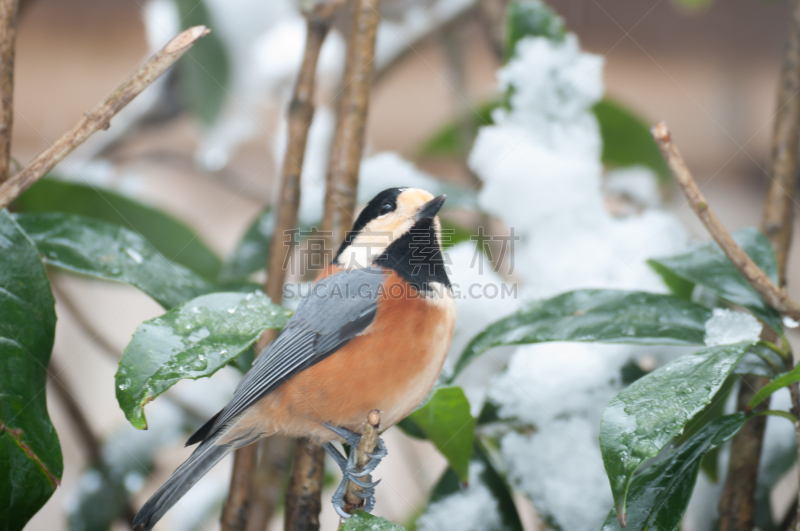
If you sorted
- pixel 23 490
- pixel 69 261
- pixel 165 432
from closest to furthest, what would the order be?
pixel 23 490 < pixel 69 261 < pixel 165 432

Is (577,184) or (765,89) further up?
(765,89)

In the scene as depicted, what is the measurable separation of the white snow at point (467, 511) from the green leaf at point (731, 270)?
1.27ft

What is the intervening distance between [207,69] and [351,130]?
0.47 m

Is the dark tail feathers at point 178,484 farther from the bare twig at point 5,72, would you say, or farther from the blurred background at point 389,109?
the blurred background at point 389,109

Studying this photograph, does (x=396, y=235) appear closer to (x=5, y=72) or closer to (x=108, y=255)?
(x=108, y=255)

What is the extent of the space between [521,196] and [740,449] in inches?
19.4

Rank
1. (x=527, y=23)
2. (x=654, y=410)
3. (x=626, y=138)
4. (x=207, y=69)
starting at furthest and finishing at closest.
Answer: (x=626, y=138), (x=207, y=69), (x=527, y=23), (x=654, y=410)

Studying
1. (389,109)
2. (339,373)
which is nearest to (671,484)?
(339,373)

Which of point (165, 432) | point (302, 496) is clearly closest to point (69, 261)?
point (302, 496)

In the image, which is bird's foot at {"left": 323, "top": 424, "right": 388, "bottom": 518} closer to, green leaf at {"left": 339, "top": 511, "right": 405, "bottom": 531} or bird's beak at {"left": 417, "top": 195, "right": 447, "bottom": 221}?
green leaf at {"left": 339, "top": 511, "right": 405, "bottom": 531}

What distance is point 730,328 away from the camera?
0.72m

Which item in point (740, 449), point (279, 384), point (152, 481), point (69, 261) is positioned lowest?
point (152, 481)

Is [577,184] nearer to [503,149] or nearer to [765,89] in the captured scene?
[503,149]

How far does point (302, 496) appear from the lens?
2.44ft
